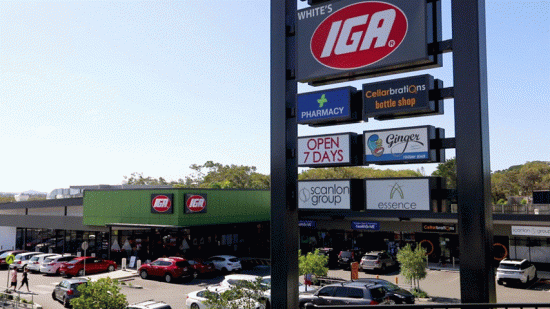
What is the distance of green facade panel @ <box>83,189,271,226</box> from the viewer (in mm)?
37031

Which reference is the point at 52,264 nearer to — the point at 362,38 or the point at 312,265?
the point at 312,265

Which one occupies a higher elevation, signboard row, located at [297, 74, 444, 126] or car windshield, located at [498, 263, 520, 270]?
signboard row, located at [297, 74, 444, 126]

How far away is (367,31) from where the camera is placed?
9367mm

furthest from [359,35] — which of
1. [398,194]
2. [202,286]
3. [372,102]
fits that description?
[202,286]

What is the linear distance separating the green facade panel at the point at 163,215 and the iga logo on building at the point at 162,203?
0.84 feet

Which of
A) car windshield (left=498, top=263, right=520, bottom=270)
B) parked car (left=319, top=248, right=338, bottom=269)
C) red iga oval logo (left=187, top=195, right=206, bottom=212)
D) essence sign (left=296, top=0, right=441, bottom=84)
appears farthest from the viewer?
parked car (left=319, top=248, right=338, bottom=269)

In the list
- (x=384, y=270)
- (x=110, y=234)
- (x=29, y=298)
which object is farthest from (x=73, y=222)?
(x=384, y=270)

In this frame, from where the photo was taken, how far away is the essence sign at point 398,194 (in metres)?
10.0

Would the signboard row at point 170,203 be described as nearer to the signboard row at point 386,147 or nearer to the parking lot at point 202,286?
the parking lot at point 202,286

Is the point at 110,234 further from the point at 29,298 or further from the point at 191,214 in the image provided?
the point at 29,298

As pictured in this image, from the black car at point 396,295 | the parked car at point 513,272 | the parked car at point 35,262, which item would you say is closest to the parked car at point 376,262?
the parked car at point 513,272

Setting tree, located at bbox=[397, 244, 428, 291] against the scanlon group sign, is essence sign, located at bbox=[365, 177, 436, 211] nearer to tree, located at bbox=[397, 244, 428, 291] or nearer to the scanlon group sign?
the scanlon group sign

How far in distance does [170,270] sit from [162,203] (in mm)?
6124

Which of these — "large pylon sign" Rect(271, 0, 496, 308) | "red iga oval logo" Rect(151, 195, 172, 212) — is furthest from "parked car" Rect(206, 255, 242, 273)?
"large pylon sign" Rect(271, 0, 496, 308)
